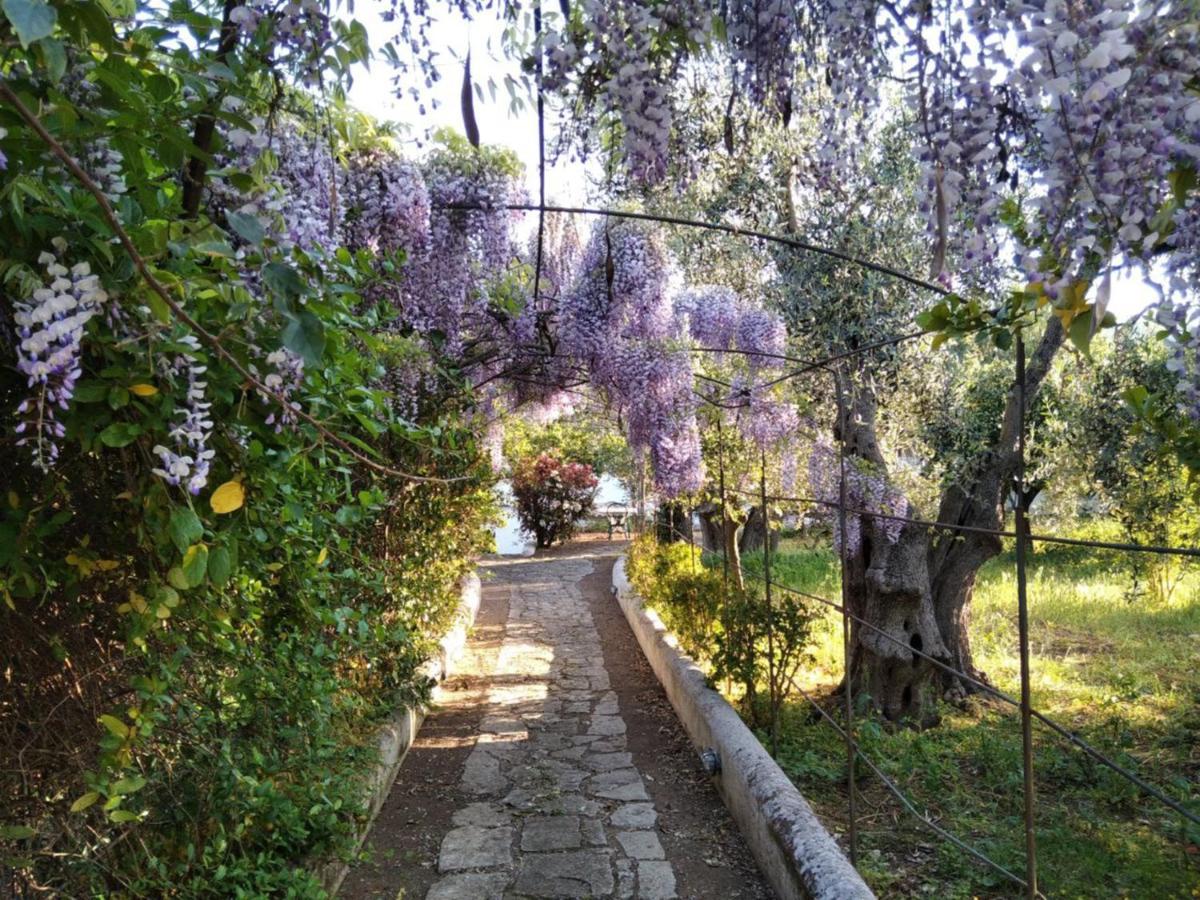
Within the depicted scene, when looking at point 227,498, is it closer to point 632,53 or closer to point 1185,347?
point 632,53

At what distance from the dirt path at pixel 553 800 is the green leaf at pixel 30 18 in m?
3.51

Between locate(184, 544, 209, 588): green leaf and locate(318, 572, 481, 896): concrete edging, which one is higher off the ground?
locate(184, 544, 209, 588): green leaf

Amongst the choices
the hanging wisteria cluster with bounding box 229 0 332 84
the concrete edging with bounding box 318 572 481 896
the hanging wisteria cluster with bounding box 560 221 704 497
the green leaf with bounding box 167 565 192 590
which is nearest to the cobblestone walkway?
the concrete edging with bounding box 318 572 481 896

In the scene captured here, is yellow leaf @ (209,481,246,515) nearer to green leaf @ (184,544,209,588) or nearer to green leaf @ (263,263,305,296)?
green leaf @ (184,544,209,588)

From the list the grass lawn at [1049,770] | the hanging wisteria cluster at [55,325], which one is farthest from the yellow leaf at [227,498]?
the grass lawn at [1049,770]

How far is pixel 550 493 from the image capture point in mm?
18969

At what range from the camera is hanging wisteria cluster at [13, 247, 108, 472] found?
137 centimetres

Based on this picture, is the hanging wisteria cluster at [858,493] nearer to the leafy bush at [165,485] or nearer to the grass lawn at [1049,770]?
the grass lawn at [1049,770]

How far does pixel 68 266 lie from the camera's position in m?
1.48

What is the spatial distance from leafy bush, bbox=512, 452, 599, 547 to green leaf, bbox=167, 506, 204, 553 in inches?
644

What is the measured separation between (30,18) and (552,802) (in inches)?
181

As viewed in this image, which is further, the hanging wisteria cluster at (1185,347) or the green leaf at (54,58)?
the hanging wisteria cluster at (1185,347)

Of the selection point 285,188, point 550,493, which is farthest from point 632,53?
point 550,493

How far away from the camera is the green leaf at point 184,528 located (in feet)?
5.21
